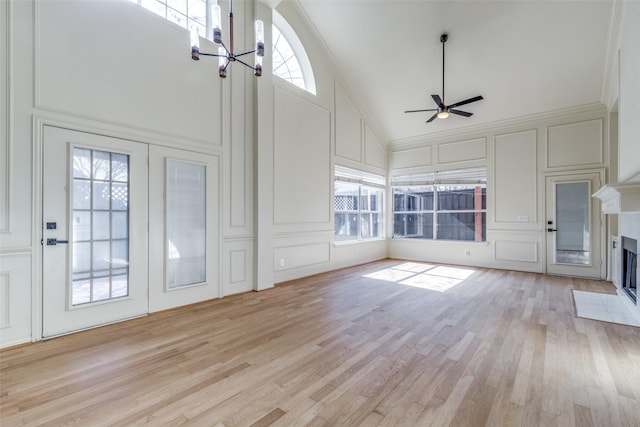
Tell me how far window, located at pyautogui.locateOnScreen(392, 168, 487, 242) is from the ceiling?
1244 millimetres

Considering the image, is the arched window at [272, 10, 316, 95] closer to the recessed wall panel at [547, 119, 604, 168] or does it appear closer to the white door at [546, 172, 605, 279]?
the recessed wall panel at [547, 119, 604, 168]

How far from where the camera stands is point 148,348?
2.67 m

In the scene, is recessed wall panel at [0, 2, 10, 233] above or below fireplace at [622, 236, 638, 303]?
above

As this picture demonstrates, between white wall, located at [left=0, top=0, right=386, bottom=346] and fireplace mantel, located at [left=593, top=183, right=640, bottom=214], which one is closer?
white wall, located at [left=0, top=0, right=386, bottom=346]

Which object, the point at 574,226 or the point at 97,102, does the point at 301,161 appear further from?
the point at 574,226

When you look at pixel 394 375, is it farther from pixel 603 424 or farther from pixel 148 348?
pixel 148 348

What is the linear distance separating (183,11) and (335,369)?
15.3 feet

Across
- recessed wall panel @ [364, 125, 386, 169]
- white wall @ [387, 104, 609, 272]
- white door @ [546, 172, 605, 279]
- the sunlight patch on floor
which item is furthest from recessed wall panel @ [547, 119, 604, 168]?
recessed wall panel @ [364, 125, 386, 169]

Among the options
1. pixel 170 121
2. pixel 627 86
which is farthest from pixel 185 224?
pixel 627 86

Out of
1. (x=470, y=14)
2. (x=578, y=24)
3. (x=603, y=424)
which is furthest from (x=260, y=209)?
(x=578, y=24)

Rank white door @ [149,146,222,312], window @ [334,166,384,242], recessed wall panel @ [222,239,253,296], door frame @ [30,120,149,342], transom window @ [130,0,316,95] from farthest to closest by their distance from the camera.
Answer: window @ [334,166,384,242]
recessed wall panel @ [222,239,253,296]
transom window @ [130,0,316,95]
white door @ [149,146,222,312]
door frame @ [30,120,149,342]

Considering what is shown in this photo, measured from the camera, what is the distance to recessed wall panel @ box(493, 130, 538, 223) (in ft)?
19.9

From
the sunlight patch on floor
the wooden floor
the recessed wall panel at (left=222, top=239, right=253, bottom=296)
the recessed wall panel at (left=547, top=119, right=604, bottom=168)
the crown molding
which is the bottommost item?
the wooden floor

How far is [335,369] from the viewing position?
2.30m
